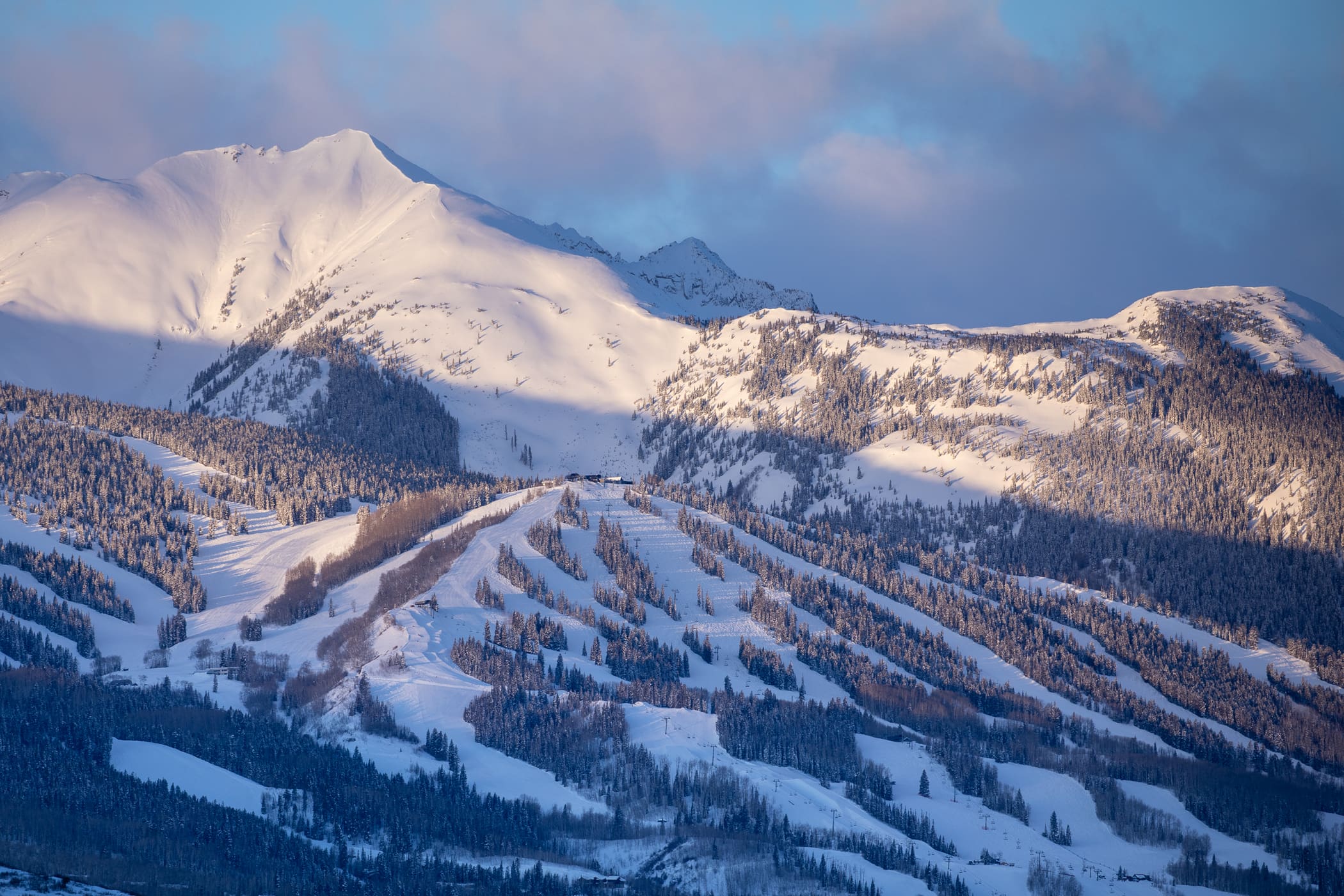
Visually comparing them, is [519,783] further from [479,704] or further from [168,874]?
[168,874]

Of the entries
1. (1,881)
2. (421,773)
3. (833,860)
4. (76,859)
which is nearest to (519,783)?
(421,773)

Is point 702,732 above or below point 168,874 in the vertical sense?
above

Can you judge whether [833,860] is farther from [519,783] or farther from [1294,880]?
[1294,880]

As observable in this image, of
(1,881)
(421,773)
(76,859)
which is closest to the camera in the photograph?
(1,881)

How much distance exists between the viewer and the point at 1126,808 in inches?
7657

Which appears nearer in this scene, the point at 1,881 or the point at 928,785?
the point at 1,881

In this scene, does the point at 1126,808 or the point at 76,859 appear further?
the point at 1126,808

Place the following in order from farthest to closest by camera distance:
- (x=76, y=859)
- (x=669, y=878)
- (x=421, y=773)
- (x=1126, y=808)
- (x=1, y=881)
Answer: (x=1126, y=808)
(x=421, y=773)
(x=669, y=878)
(x=76, y=859)
(x=1, y=881)

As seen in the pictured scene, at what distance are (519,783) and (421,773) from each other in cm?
1177

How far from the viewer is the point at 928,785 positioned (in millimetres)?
196250

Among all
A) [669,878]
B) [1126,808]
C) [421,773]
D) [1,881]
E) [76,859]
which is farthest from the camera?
[1126,808]

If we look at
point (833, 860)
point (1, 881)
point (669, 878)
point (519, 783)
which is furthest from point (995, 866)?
point (1, 881)

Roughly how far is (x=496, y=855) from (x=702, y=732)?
136ft

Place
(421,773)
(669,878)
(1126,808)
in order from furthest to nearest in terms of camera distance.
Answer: (1126,808), (421,773), (669,878)
